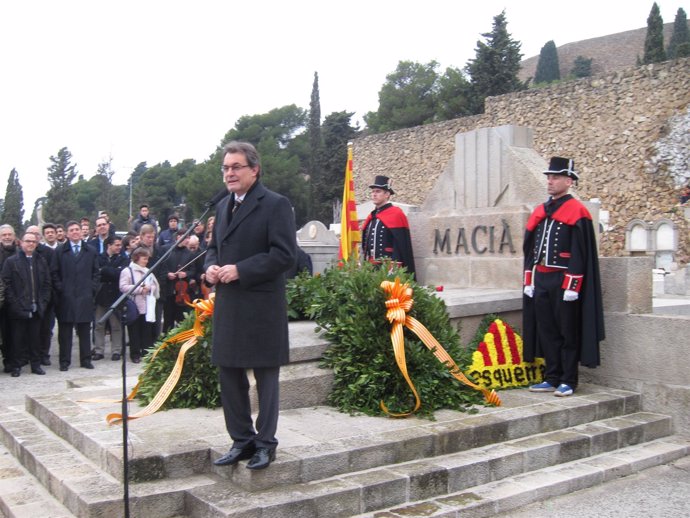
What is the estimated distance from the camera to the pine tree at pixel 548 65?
264 ft

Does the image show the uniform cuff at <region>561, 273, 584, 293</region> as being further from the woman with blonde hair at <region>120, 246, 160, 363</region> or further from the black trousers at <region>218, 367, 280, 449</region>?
the woman with blonde hair at <region>120, 246, 160, 363</region>

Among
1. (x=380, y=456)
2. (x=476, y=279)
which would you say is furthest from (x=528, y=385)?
(x=380, y=456)

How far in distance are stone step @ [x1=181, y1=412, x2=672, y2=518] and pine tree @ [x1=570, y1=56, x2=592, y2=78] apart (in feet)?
245

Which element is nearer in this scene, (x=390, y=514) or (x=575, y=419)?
(x=390, y=514)

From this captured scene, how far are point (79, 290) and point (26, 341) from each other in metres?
0.88

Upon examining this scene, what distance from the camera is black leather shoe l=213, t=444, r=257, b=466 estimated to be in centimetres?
425

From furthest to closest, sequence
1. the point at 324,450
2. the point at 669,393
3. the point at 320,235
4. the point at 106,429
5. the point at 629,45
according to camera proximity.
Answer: the point at 629,45
the point at 320,235
the point at 669,393
the point at 106,429
the point at 324,450

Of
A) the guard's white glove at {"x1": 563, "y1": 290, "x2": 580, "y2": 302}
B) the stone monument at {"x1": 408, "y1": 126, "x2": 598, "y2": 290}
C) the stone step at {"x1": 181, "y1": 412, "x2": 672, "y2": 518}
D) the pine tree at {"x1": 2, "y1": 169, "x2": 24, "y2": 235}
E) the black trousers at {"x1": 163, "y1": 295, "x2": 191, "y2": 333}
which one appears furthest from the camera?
the pine tree at {"x1": 2, "y1": 169, "x2": 24, "y2": 235}

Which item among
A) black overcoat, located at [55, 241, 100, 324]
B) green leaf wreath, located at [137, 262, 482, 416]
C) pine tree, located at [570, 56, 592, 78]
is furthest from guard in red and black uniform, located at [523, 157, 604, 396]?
pine tree, located at [570, 56, 592, 78]

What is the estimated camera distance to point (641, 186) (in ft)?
87.8

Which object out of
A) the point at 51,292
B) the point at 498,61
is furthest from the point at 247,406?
the point at 498,61

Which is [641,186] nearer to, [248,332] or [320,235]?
[320,235]

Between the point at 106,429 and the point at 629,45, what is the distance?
8739cm

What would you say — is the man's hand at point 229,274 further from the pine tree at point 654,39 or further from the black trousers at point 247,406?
the pine tree at point 654,39
